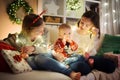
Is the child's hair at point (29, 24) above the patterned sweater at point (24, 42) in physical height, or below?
above

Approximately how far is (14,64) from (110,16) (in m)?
2.66

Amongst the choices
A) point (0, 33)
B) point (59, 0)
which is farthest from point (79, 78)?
point (59, 0)

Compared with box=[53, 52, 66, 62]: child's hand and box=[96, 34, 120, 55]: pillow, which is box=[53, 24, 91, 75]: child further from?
box=[96, 34, 120, 55]: pillow

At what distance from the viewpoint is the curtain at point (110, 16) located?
4004mm

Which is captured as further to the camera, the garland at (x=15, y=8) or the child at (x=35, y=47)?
the garland at (x=15, y=8)

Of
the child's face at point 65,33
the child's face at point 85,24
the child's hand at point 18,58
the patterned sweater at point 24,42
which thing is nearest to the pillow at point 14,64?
the child's hand at point 18,58

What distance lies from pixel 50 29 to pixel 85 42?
0.48m

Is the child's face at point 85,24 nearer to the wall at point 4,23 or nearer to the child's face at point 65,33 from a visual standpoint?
the child's face at point 65,33

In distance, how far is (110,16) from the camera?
4.06m

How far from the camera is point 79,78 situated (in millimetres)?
1898

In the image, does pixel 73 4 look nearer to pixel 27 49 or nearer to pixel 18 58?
pixel 27 49

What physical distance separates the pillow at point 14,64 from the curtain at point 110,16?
7.74 ft

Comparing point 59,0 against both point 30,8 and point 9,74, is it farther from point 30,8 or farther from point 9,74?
point 9,74

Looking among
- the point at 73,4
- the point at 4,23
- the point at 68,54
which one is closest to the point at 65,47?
the point at 68,54
